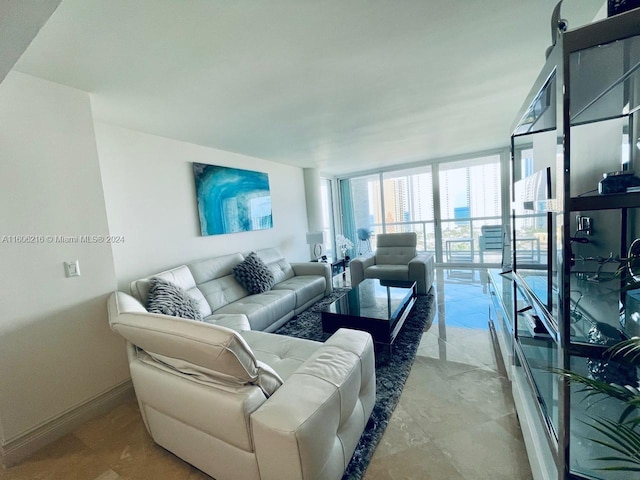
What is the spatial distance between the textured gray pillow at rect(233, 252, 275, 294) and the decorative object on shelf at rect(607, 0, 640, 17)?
3.22m

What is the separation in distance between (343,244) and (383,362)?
425 cm

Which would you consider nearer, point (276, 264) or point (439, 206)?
point (276, 264)

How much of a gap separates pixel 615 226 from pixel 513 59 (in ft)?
4.48

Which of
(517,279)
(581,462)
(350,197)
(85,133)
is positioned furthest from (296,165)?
(581,462)

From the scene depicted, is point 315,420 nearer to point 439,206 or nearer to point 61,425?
point 61,425

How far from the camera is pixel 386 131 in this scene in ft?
11.3

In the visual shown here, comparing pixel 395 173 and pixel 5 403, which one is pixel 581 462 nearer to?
pixel 5 403

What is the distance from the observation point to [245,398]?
1091mm

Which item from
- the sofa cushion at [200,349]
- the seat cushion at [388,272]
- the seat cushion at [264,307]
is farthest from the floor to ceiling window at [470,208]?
the sofa cushion at [200,349]

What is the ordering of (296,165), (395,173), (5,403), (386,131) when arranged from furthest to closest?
1. (395,173)
2. (296,165)
3. (386,131)
4. (5,403)

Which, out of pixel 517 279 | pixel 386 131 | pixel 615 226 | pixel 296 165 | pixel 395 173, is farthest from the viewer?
pixel 395 173

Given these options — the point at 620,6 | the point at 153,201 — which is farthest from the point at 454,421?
the point at 153,201

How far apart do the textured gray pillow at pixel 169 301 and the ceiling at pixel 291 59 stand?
1.51 m

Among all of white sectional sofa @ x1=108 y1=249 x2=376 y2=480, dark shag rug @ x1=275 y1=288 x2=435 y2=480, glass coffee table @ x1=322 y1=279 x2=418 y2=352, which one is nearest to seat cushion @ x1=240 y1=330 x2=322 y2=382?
white sectional sofa @ x1=108 y1=249 x2=376 y2=480
